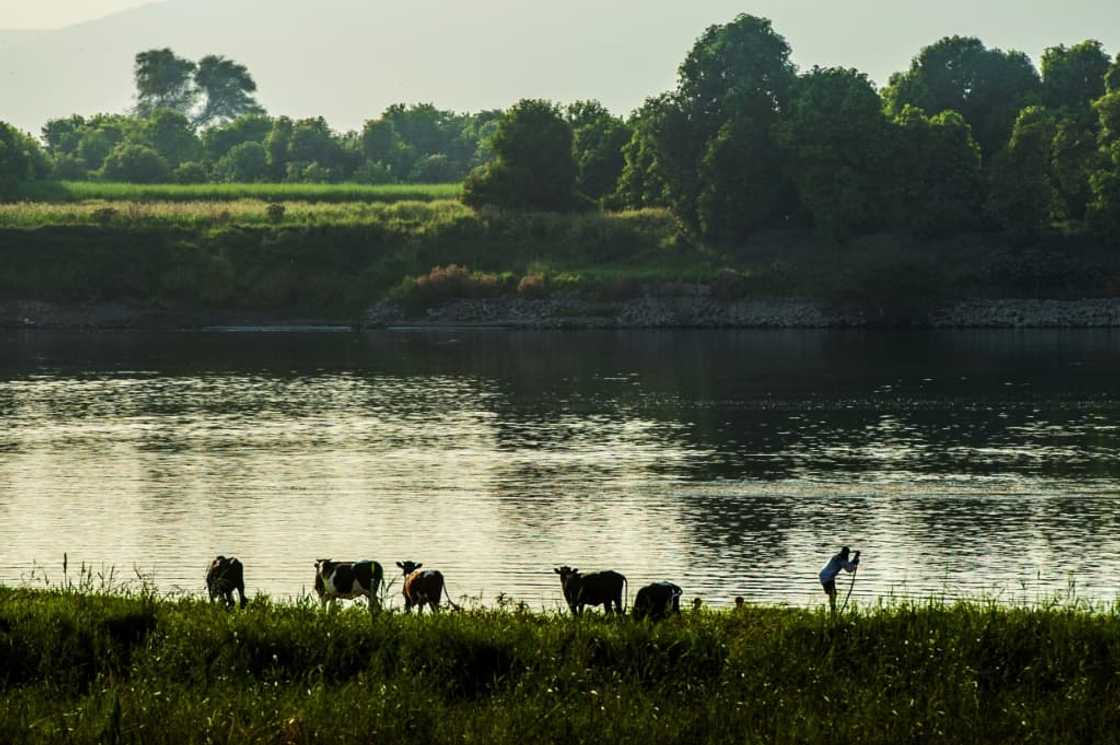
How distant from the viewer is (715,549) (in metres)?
45.0

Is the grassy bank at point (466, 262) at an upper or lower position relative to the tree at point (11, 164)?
lower

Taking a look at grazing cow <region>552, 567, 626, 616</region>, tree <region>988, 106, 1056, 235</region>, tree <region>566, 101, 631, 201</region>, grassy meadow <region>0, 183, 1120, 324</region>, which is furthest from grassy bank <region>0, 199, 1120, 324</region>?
grazing cow <region>552, 567, 626, 616</region>

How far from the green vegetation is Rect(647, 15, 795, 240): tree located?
132ft

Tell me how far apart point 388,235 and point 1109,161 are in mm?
68759

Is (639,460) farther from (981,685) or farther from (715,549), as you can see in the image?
(981,685)

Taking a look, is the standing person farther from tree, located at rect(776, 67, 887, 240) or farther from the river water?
tree, located at rect(776, 67, 887, 240)

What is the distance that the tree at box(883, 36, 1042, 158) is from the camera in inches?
6895

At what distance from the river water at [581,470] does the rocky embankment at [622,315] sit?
3042 cm

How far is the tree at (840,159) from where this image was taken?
150 metres

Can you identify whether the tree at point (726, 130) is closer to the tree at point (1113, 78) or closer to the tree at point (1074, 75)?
the tree at point (1074, 75)

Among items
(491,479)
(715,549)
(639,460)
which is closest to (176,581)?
(715,549)

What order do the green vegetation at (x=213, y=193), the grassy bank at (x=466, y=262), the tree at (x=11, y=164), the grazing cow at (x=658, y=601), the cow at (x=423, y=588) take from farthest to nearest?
the green vegetation at (x=213, y=193)
the tree at (x=11, y=164)
the grassy bank at (x=466, y=262)
the cow at (x=423, y=588)
the grazing cow at (x=658, y=601)

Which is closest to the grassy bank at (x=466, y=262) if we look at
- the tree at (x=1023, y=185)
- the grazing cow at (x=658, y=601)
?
the tree at (x=1023, y=185)

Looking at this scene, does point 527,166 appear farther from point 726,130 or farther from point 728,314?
A: point 728,314
